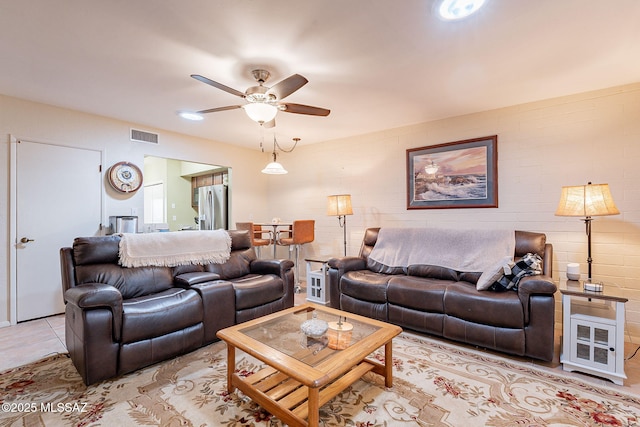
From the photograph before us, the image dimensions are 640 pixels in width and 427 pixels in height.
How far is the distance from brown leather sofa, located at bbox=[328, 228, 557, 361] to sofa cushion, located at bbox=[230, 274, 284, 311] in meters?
0.68

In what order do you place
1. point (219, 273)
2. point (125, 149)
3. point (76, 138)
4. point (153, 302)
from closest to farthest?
1. point (153, 302)
2. point (219, 273)
3. point (76, 138)
4. point (125, 149)

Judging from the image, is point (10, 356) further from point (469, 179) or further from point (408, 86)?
point (469, 179)

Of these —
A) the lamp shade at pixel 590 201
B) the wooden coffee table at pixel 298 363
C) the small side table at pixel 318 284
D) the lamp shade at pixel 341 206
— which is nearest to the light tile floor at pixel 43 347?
the lamp shade at pixel 590 201

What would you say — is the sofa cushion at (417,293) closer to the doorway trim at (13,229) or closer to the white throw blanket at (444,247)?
the white throw blanket at (444,247)

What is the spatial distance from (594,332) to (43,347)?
454 cm

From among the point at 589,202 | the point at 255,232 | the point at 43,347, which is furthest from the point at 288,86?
the point at 43,347

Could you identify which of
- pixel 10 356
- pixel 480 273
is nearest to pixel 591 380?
pixel 480 273

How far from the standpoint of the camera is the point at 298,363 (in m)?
1.53

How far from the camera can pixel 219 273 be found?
3273 millimetres

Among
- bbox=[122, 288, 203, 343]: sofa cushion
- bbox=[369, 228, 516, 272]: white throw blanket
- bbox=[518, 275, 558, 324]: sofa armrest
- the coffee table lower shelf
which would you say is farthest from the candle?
bbox=[369, 228, 516, 272]: white throw blanket

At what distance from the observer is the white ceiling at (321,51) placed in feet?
5.95

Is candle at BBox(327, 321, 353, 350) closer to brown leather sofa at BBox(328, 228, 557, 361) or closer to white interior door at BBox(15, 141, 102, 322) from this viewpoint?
brown leather sofa at BBox(328, 228, 557, 361)

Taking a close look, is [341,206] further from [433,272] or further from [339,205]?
[433,272]

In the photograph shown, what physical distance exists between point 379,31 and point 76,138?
3.78 metres
